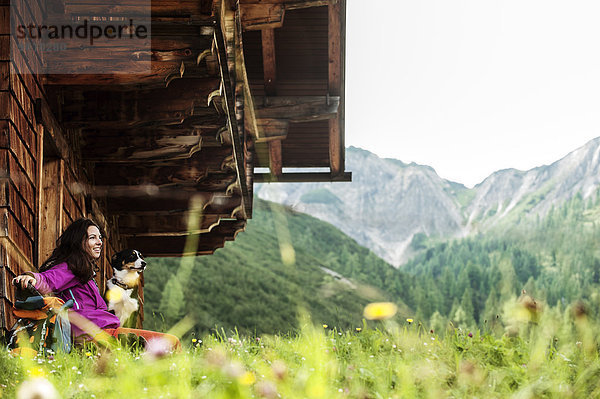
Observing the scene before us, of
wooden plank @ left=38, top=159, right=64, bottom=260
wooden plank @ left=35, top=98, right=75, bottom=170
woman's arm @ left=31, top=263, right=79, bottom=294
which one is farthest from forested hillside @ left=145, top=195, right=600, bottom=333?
woman's arm @ left=31, top=263, right=79, bottom=294

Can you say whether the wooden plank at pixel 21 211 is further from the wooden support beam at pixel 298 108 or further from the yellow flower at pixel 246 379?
the wooden support beam at pixel 298 108

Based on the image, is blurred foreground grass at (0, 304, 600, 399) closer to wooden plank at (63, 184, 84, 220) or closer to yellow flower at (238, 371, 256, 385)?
yellow flower at (238, 371, 256, 385)

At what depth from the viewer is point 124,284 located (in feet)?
21.1

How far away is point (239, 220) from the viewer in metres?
11.2

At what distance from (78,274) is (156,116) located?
1867mm

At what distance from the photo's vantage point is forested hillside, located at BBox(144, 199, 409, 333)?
52.2 meters

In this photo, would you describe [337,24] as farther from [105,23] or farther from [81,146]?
[105,23]

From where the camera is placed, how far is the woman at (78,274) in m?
5.18

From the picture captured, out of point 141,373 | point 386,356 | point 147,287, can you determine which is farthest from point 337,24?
point 147,287

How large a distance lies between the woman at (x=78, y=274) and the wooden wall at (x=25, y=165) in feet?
1.08

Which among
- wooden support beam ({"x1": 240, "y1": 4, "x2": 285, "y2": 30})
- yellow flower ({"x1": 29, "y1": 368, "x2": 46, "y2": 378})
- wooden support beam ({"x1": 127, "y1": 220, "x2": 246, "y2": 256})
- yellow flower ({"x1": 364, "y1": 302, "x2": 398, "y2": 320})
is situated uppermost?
wooden support beam ({"x1": 240, "y1": 4, "x2": 285, "y2": 30})

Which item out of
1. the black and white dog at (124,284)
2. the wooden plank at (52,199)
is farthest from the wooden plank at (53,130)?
the black and white dog at (124,284)

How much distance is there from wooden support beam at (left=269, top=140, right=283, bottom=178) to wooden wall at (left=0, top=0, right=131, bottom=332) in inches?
181

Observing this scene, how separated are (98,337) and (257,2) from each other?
413 centimetres
